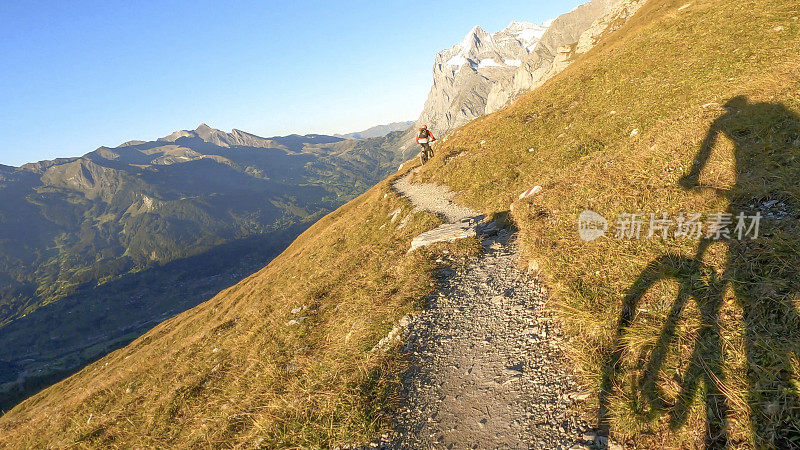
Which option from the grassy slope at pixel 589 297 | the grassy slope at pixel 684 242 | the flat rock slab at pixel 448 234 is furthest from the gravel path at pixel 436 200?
the flat rock slab at pixel 448 234

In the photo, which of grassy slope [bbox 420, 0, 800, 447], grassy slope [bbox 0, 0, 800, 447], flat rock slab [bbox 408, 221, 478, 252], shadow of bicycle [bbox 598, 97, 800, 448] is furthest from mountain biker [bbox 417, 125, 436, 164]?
shadow of bicycle [bbox 598, 97, 800, 448]

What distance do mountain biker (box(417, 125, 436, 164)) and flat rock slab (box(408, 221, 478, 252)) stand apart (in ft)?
62.3

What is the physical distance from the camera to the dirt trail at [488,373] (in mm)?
5707

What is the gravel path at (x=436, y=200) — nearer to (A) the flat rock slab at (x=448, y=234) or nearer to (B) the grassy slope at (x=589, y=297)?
(B) the grassy slope at (x=589, y=297)

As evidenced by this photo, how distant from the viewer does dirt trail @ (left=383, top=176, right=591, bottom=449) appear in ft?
18.7

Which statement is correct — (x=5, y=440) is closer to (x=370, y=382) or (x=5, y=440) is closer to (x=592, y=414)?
(x=370, y=382)

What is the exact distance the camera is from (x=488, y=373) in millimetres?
6945

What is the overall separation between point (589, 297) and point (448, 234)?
697cm

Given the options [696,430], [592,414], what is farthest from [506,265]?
[696,430]

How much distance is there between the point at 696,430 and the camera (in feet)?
14.9

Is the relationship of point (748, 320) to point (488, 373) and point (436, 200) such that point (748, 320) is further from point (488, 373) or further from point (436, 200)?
point (436, 200)

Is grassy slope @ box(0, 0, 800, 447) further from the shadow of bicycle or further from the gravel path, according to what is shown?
the gravel path

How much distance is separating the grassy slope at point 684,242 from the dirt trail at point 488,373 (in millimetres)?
650

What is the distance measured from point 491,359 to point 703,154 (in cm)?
988
